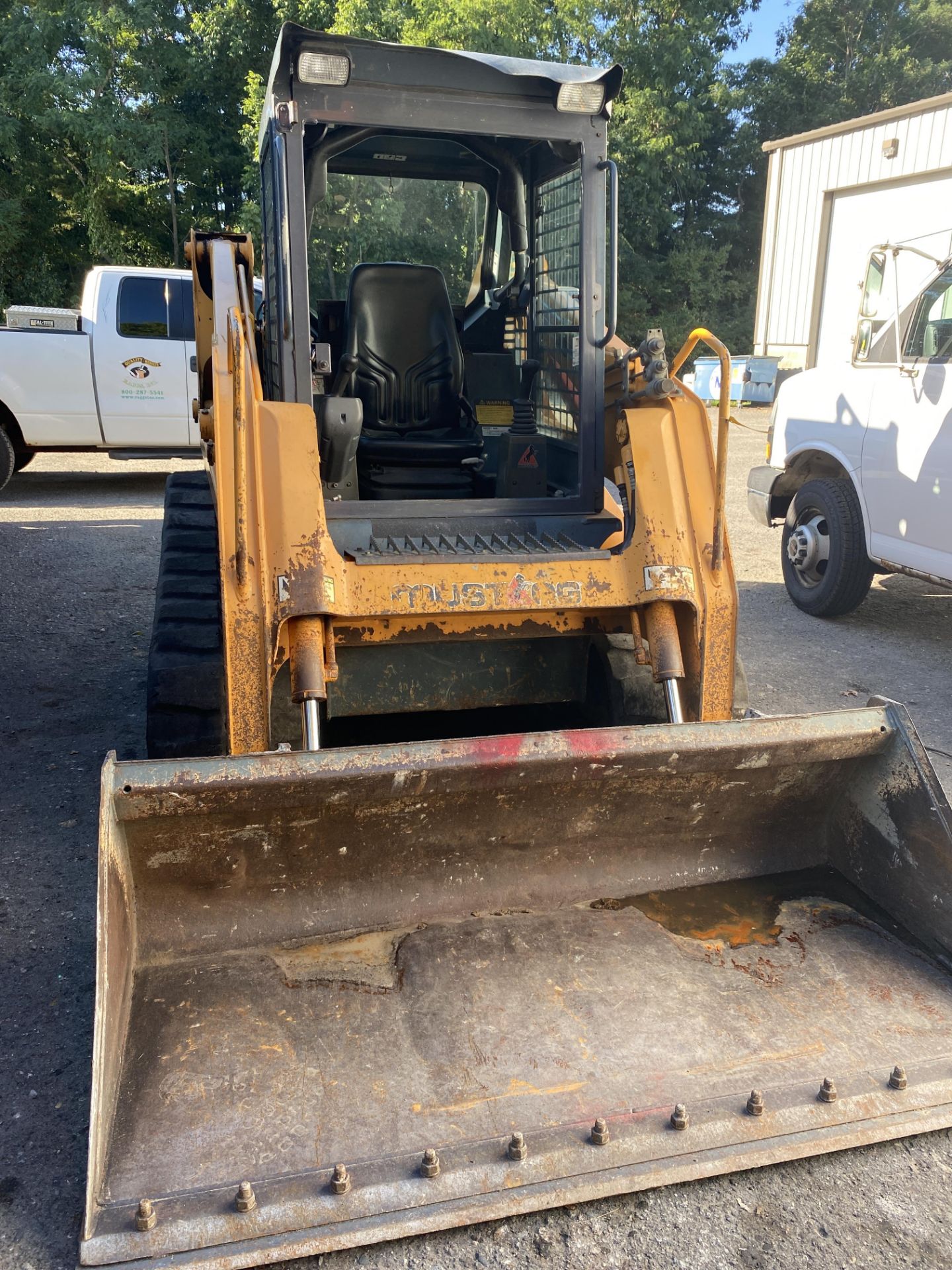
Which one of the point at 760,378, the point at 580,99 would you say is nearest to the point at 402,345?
the point at 580,99

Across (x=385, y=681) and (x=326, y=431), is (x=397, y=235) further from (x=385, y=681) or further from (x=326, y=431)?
(x=385, y=681)

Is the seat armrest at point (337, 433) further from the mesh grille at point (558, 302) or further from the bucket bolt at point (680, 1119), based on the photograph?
the bucket bolt at point (680, 1119)

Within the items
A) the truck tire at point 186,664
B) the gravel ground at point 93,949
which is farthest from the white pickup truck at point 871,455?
the truck tire at point 186,664

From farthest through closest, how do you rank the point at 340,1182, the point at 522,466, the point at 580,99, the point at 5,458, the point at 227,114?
the point at 227,114 < the point at 5,458 < the point at 522,466 < the point at 580,99 < the point at 340,1182

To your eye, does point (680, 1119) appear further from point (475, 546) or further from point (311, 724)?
point (475, 546)

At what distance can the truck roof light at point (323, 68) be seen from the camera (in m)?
3.46

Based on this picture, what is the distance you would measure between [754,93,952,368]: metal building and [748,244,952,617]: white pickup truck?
755cm

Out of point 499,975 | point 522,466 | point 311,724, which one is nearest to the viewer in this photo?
point 499,975

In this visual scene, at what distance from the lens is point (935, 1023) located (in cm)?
275

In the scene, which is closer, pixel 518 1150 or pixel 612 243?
pixel 518 1150

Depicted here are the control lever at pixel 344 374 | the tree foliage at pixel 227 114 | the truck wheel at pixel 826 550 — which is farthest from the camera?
the tree foliage at pixel 227 114

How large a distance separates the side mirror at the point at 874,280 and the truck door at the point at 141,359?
715 cm

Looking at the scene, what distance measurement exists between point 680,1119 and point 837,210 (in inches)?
712

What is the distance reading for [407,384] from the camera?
4.67 m
